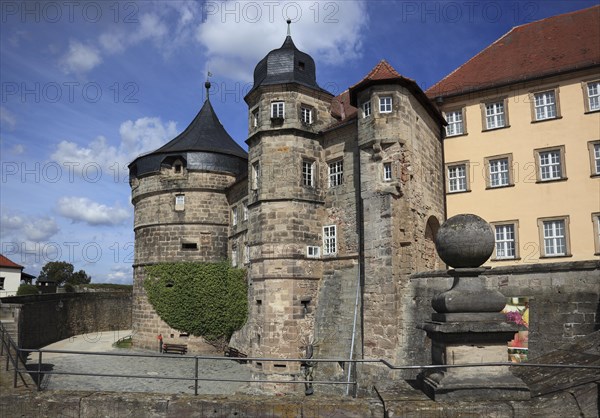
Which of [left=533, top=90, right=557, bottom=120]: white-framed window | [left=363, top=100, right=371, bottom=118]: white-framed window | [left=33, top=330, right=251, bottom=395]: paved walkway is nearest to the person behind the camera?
[left=33, top=330, right=251, bottom=395]: paved walkway

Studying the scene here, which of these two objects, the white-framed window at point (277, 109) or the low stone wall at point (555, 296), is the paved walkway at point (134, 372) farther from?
the white-framed window at point (277, 109)

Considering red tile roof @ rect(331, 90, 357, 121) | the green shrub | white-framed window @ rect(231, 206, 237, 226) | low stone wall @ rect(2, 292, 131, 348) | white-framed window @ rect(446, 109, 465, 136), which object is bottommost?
low stone wall @ rect(2, 292, 131, 348)

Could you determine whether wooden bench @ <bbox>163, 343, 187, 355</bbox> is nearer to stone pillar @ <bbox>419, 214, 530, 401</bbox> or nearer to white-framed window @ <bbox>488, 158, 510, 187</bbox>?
white-framed window @ <bbox>488, 158, 510, 187</bbox>

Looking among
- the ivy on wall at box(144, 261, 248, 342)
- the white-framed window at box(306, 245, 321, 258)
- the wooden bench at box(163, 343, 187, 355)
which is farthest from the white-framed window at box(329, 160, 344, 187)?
the wooden bench at box(163, 343, 187, 355)

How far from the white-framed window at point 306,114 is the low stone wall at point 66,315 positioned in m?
14.9

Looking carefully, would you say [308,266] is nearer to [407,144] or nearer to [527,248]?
[407,144]

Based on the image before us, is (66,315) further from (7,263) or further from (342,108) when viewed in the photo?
(7,263)

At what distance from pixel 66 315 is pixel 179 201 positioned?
12.9m

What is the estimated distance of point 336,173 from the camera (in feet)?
69.6

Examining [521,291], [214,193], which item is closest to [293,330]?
[521,291]

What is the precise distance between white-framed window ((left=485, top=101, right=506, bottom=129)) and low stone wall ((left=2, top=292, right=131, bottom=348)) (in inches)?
864

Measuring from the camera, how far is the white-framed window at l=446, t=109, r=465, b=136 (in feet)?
73.1

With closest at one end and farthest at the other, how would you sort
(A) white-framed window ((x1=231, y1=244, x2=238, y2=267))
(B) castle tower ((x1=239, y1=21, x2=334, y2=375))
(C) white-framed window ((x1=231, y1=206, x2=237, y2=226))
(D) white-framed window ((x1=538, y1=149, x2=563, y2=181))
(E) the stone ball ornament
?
(E) the stone ball ornament < (B) castle tower ((x1=239, y1=21, x2=334, y2=375)) < (D) white-framed window ((x1=538, y1=149, x2=563, y2=181)) < (A) white-framed window ((x1=231, y1=244, x2=238, y2=267)) < (C) white-framed window ((x1=231, y1=206, x2=237, y2=226))

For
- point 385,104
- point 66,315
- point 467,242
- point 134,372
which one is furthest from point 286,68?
point 66,315
